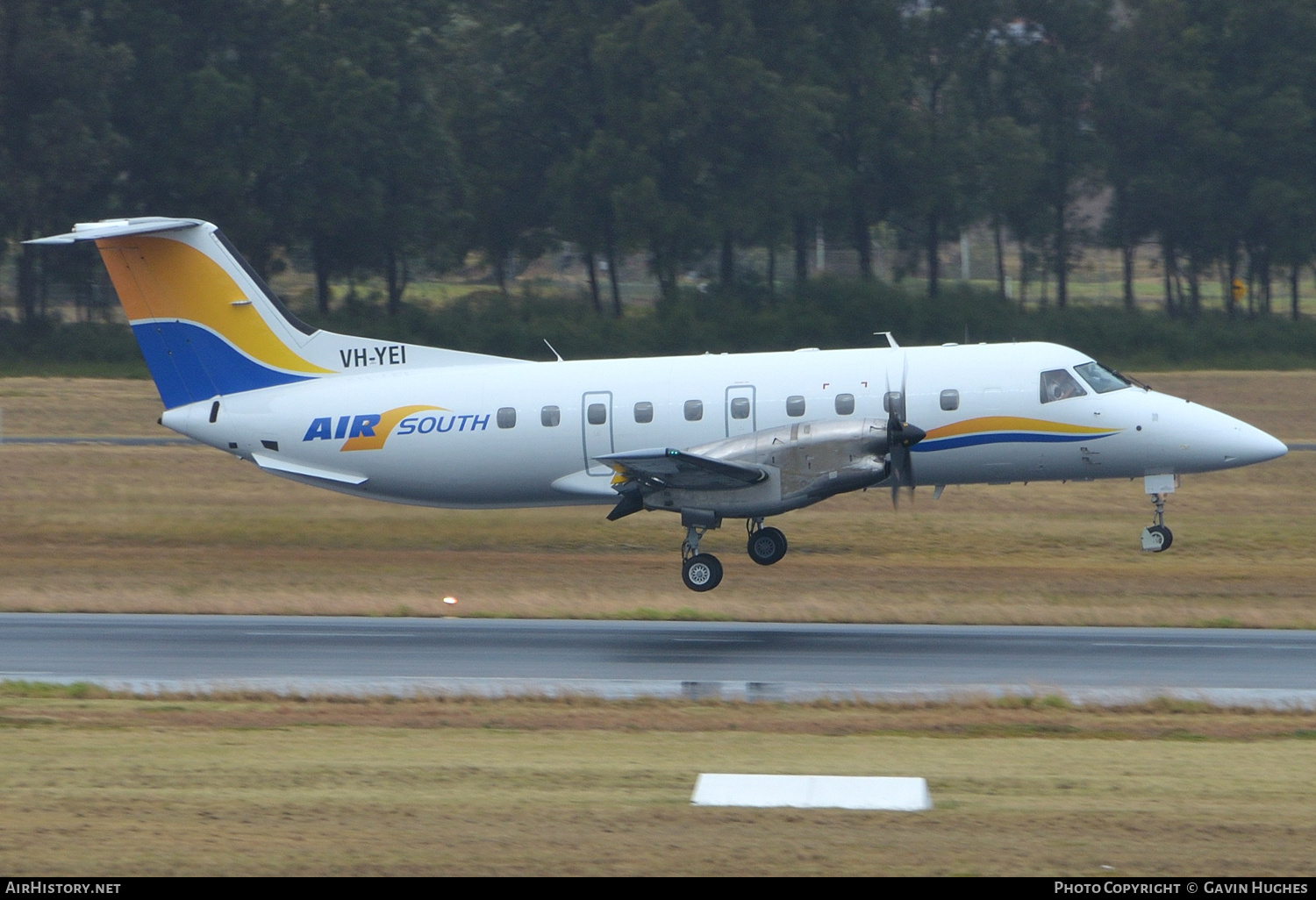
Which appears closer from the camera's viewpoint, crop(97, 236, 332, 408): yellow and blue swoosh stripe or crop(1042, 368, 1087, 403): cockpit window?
crop(1042, 368, 1087, 403): cockpit window

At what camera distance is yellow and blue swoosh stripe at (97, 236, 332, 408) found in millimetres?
24328

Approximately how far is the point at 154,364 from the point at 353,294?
28167 millimetres

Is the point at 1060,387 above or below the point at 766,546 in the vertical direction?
above

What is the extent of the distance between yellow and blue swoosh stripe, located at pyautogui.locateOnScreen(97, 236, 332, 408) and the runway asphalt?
4657 mm

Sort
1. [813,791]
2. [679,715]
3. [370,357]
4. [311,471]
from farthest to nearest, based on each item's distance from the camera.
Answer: [370,357], [311,471], [679,715], [813,791]

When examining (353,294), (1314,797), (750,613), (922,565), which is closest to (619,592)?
(750,613)

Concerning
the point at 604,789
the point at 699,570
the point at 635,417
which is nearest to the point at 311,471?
the point at 635,417

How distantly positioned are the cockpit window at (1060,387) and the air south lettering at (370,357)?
408 inches

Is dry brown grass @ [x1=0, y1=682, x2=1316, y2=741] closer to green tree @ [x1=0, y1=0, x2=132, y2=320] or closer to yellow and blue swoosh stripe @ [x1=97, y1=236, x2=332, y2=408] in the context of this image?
yellow and blue swoosh stripe @ [x1=97, y1=236, x2=332, y2=408]

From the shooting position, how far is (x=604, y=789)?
37.5ft

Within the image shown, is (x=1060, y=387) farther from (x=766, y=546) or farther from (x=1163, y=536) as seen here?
(x=766, y=546)

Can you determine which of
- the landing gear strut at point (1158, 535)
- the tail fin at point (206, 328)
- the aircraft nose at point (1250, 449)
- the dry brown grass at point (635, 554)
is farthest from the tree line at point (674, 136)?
the aircraft nose at point (1250, 449)

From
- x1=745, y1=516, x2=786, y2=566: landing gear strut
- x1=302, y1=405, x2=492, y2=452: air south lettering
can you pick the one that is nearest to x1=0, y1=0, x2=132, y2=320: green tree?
x1=302, y1=405, x2=492, y2=452: air south lettering

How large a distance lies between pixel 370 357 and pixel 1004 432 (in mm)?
10354
